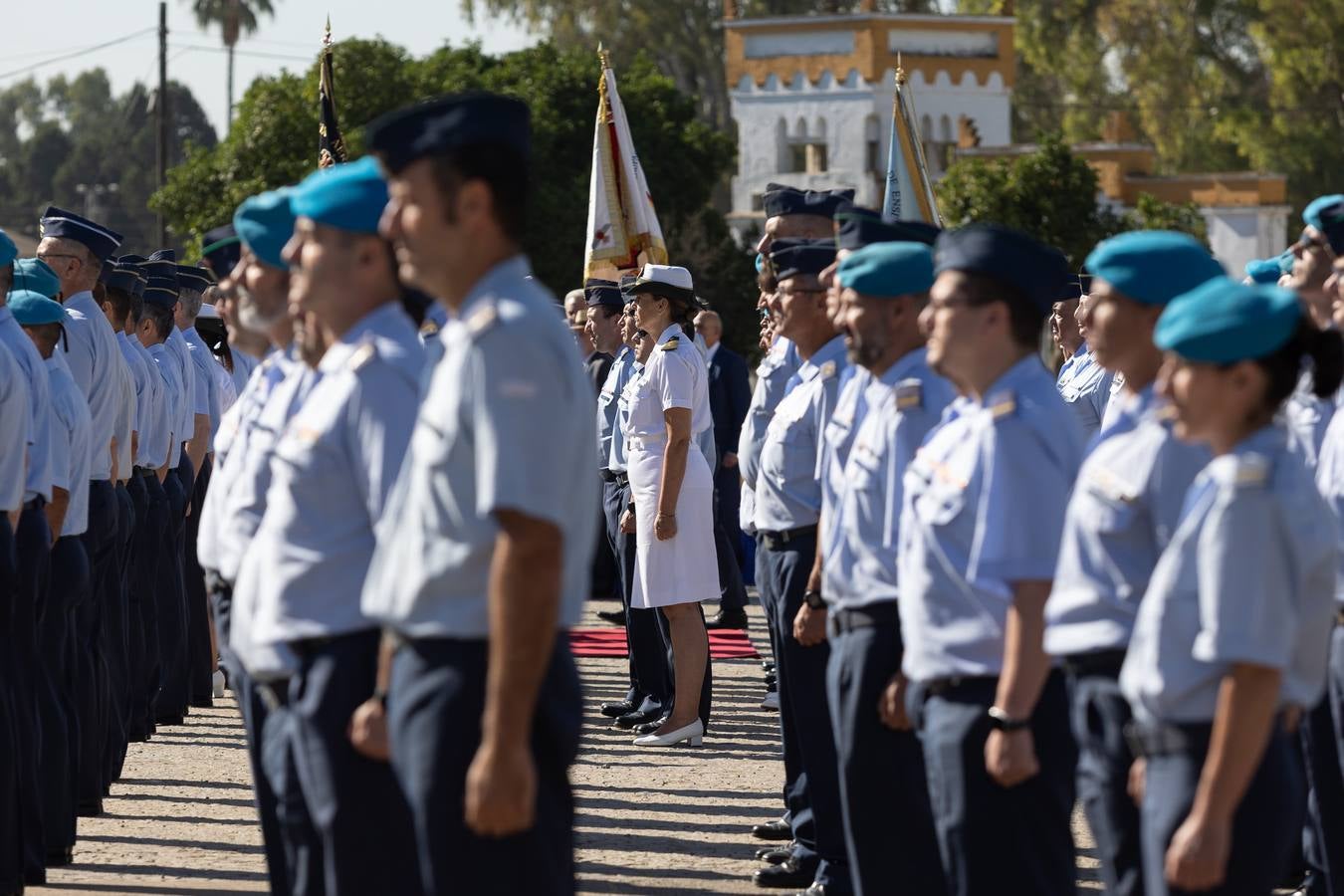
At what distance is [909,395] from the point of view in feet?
18.6

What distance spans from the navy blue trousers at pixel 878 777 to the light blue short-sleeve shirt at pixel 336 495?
5.03 feet

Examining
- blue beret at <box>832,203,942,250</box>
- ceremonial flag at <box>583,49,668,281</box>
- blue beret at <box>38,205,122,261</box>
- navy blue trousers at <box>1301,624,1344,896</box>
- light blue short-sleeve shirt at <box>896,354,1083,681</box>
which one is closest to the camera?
light blue short-sleeve shirt at <box>896,354,1083,681</box>

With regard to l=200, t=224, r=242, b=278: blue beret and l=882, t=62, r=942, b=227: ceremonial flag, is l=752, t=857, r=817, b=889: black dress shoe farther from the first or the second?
l=882, t=62, r=942, b=227: ceremonial flag

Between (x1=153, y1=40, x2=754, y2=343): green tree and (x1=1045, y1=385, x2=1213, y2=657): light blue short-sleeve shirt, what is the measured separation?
1394 inches

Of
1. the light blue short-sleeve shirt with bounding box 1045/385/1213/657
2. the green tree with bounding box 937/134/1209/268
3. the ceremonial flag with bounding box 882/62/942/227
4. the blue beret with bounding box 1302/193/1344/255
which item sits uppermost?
the green tree with bounding box 937/134/1209/268

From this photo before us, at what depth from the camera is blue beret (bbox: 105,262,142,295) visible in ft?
31.9

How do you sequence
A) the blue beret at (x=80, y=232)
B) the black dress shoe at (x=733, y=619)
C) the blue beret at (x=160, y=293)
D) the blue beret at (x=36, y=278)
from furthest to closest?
1. the black dress shoe at (x=733, y=619)
2. the blue beret at (x=160, y=293)
3. the blue beret at (x=80, y=232)
4. the blue beret at (x=36, y=278)

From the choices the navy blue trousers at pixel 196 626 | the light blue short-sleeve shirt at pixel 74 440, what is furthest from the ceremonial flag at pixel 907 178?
the light blue short-sleeve shirt at pixel 74 440

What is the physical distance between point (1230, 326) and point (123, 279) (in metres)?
6.62

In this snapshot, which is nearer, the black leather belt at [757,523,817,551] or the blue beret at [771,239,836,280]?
the black leather belt at [757,523,817,551]

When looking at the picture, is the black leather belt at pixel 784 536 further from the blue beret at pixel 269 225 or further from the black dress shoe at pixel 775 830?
the blue beret at pixel 269 225

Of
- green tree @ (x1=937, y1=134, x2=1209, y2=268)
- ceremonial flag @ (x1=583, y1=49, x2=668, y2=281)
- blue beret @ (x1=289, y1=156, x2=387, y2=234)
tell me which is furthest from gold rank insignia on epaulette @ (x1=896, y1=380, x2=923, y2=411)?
green tree @ (x1=937, y1=134, x2=1209, y2=268)

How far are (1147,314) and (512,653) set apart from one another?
162 cm

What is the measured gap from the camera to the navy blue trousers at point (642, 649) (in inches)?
414
